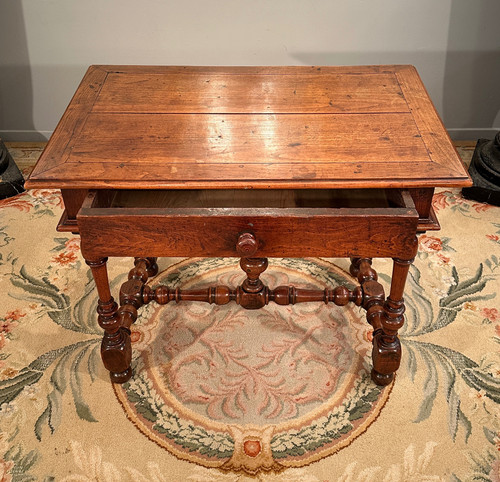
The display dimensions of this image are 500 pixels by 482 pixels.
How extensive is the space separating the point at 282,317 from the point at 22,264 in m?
0.76

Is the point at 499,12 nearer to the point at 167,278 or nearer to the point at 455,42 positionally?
the point at 455,42

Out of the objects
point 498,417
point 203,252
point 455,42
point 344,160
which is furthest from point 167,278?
point 455,42

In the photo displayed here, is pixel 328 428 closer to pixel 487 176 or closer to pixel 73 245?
pixel 73 245

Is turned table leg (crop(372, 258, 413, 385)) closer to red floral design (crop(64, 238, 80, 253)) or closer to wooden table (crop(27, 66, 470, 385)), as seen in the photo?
wooden table (crop(27, 66, 470, 385))

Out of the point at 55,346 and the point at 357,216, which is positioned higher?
the point at 357,216

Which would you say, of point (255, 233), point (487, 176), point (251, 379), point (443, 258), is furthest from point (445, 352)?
point (487, 176)

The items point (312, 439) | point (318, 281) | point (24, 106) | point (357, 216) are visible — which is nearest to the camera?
point (357, 216)

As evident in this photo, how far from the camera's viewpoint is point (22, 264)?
170cm

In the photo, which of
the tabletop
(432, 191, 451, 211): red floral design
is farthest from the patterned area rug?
the tabletop

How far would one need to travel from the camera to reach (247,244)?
1098mm

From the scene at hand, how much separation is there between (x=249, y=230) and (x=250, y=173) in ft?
0.35

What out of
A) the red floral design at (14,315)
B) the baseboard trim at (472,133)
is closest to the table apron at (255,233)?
the red floral design at (14,315)

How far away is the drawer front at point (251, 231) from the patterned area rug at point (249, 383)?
1.22ft

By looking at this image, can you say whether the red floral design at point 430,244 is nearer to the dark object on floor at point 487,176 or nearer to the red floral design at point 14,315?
the dark object on floor at point 487,176
